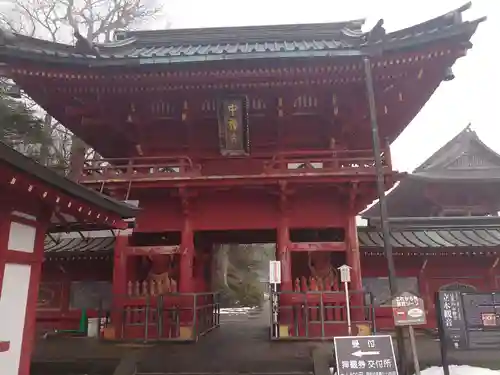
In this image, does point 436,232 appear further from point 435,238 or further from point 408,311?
point 408,311

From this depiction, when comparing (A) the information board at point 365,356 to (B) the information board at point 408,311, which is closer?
(A) the information board at point 365,356

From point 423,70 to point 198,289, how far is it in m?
9.08

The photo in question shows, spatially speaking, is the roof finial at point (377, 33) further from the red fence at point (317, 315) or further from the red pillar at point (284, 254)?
the red fence at point (317, 315)

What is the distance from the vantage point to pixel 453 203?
51.8ft

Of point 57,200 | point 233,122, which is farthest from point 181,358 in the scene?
point 233,122

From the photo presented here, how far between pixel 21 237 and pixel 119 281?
15.2 ft

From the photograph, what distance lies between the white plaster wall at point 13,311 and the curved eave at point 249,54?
497cm

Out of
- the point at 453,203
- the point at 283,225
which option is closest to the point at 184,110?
the point at 283,225

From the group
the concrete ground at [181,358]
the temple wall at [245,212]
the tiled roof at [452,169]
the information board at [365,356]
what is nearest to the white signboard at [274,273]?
the temple wall at [245,212]

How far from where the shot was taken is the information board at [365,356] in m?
5.72

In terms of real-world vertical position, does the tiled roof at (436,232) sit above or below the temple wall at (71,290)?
above

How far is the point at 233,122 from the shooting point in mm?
9602

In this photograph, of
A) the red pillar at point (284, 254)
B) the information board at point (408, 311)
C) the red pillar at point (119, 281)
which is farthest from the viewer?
the red pillar at point (284, 254)

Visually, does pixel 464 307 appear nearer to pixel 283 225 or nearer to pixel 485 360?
pixel 485 360
